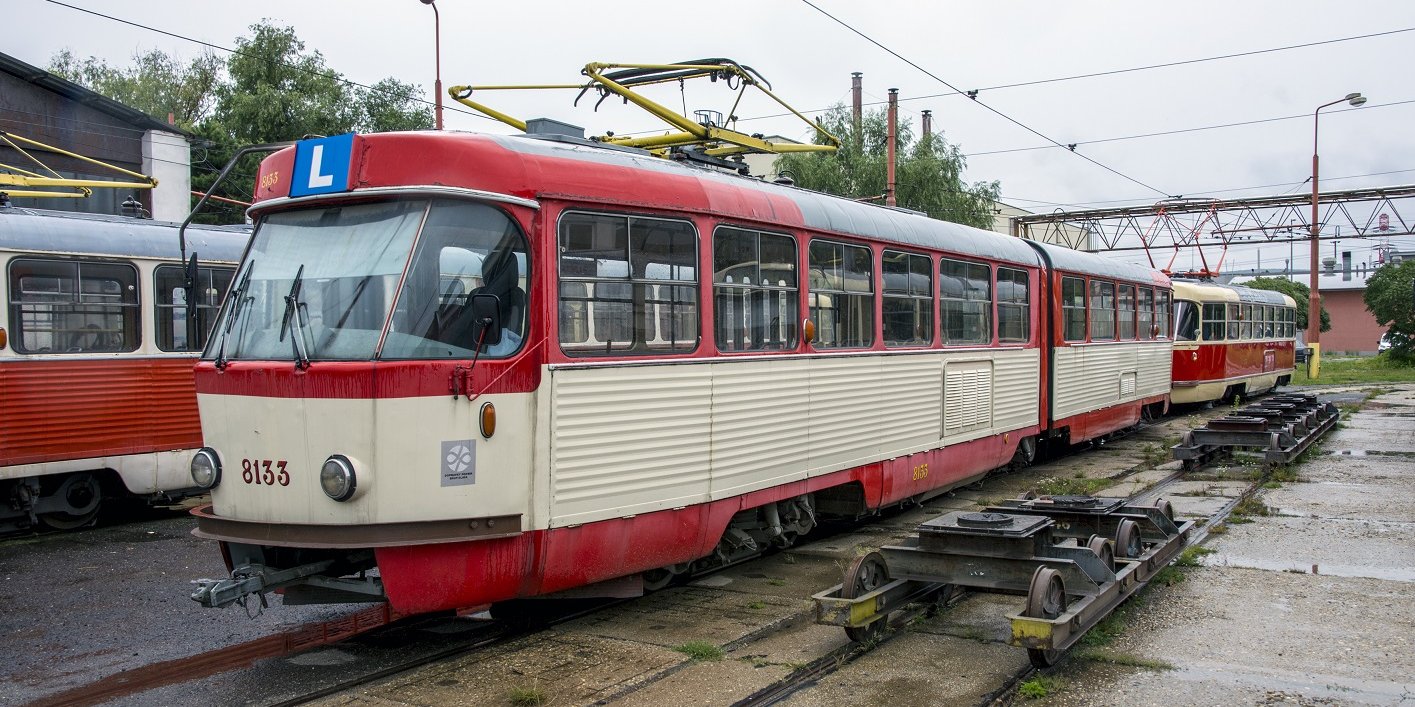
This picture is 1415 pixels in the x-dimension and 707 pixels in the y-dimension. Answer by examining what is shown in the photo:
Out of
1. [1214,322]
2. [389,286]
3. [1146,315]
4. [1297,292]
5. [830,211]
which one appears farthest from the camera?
[1297,292]

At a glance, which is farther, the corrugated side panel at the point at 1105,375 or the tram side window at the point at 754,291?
the corrugated side panel at the point at 1105,375

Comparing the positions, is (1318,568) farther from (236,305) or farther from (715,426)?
(236,305)

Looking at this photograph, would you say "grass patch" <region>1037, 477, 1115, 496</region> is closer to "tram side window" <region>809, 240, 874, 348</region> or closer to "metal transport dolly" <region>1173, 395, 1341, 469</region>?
"metal transport dolly" <region>1173, 395, 1341, 469</region>

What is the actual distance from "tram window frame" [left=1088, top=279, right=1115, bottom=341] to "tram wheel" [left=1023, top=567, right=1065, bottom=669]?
10.2 m

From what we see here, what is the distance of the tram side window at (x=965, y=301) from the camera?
1095 cm

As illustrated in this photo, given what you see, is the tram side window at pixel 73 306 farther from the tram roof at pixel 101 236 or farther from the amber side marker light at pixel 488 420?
the amber side marker light at pixel 488 420

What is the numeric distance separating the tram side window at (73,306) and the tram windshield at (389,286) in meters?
5.51

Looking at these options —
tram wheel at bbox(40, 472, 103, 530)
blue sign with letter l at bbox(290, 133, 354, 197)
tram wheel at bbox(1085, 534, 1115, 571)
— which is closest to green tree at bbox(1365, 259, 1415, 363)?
tram wheel at bbox(1085, 534, 1115, 571)

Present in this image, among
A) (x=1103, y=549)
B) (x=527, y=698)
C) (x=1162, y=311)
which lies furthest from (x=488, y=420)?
(x=1162, y=311)

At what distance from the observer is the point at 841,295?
29.4 feet

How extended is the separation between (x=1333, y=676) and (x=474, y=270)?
17.0ft

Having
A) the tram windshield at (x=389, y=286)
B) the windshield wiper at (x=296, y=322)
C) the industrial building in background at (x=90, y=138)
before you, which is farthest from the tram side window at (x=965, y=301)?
the industrial building in background at (x=90, y=138)

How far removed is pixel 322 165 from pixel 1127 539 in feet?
18.6

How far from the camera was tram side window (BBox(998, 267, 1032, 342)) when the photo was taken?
40.8 ft
